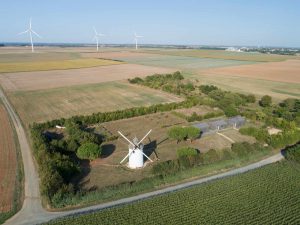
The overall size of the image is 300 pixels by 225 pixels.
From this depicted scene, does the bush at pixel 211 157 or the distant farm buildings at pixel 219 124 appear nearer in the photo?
the bush at pixel 211 157

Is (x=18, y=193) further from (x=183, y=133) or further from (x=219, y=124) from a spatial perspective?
(x=219, y=124)

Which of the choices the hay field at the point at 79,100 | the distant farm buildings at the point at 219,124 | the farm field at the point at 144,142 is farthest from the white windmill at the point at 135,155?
the hay field at the point at 79,100

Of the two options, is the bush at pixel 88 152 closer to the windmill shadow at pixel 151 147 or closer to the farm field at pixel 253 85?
the windmill shadow at pixel 151 147

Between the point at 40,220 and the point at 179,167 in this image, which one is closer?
the point at 40,220

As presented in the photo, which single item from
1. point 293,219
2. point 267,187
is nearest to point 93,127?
point 267,187

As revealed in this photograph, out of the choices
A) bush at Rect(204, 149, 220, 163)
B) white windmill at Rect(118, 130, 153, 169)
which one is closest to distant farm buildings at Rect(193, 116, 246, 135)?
bush at Rect(204, 149, 220, 163)

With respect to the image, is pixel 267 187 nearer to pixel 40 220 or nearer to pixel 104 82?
pixel 40 220
